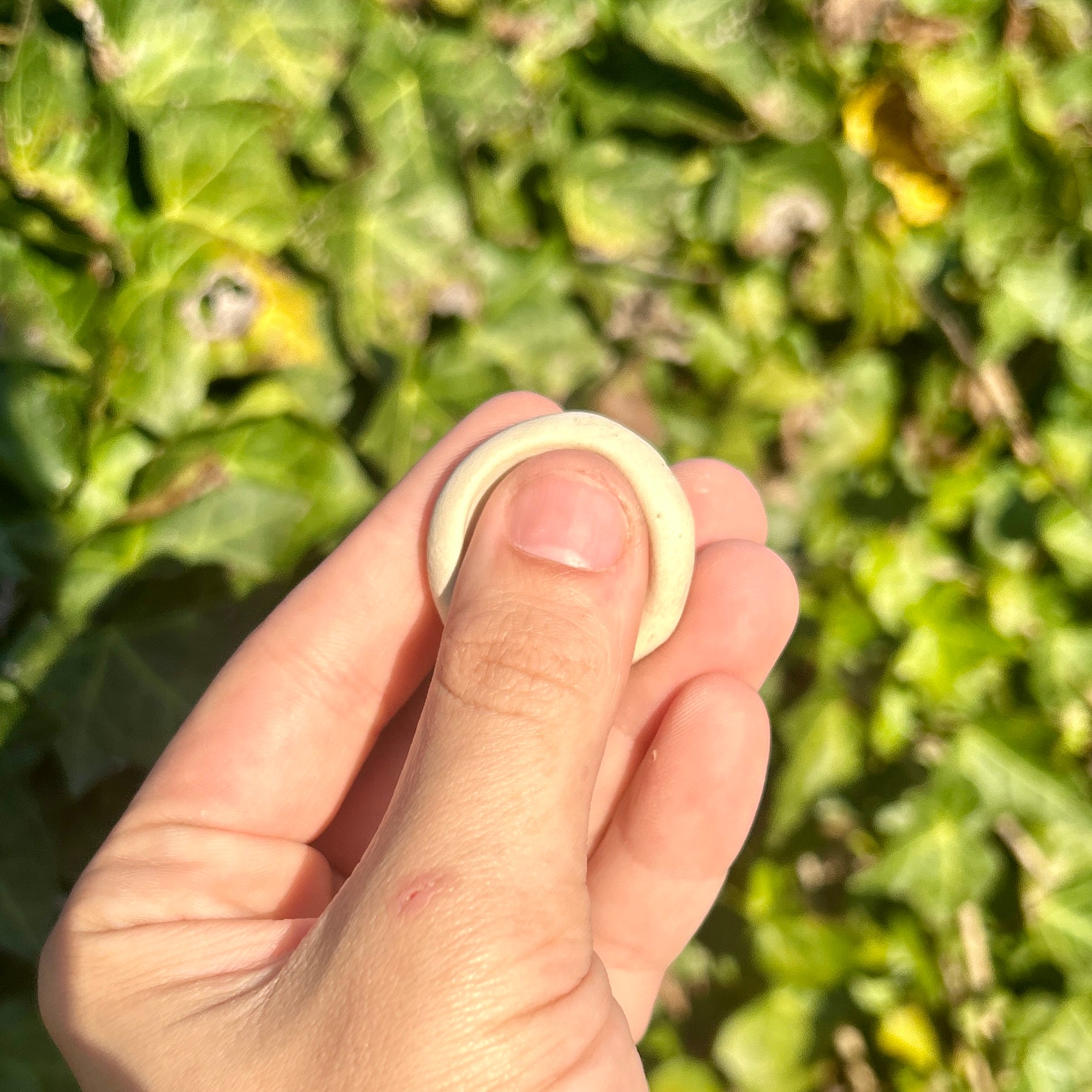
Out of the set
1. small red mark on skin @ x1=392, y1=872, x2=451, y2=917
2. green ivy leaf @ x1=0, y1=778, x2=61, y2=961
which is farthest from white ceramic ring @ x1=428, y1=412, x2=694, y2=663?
green ivy leaf @ x1=0, y1=778, x2=61, y2=961

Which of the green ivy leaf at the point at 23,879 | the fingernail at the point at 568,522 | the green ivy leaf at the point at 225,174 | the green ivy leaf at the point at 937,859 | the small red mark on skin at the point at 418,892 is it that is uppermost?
the green ivy leaf at the point at 225,174

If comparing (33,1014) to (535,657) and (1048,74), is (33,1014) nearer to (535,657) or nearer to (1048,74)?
(535,657)

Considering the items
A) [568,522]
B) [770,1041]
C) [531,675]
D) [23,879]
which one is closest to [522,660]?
[531,675]

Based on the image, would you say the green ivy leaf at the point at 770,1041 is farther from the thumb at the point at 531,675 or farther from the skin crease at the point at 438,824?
the thumb at the point at 531,675

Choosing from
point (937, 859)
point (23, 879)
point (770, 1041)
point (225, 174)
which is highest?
point (225, 174)

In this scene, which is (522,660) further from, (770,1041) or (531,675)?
(770,1041)

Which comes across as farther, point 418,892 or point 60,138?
point 60,138

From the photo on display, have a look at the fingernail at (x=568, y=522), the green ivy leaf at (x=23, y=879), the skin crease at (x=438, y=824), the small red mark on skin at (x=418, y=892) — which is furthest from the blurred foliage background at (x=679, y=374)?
the small red mark on skin at (x=418, y=892)

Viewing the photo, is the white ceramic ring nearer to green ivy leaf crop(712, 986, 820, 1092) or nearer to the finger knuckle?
the finger knuckle
